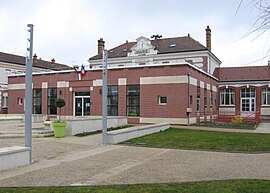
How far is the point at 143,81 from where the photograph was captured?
26.6 m

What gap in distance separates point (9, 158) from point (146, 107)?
18.1 metres

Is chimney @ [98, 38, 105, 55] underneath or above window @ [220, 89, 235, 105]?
above

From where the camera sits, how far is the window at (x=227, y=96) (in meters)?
39.0

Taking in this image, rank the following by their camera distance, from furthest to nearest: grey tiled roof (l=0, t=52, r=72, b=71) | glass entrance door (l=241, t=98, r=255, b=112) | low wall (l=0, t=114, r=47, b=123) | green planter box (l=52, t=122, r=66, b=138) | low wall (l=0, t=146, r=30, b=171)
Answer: grey tiled roof (l=0, t=52, r=72, b=71) < glass entrance door (l=241, t=98, r=255, b=112) < low wall (l=0, t=114, r=47, b=123) < green planter box (l=52, t=122, r=66, b=138) < low wall (l=0, t=146, r=30, b=171)

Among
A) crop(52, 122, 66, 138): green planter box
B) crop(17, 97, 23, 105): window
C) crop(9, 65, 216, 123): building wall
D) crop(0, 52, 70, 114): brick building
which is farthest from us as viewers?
crop(0, 52, 70, 114): brick building

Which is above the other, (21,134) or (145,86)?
(145,86)

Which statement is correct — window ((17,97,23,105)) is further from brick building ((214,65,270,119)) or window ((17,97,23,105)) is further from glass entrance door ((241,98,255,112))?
glass entrance door ((241,98,255,112))

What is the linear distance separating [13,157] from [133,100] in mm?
18567

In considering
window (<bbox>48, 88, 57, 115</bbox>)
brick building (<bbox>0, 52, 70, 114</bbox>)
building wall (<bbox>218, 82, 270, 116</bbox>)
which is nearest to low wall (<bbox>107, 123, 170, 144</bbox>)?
window (<bbox>48, 88, 57, 115</bbox>)

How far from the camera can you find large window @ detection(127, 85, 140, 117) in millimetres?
26938

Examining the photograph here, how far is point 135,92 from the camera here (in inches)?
1068

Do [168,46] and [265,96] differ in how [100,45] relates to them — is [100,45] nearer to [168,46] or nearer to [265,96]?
[168,46]

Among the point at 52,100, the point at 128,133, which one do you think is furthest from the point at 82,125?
the point at 52,100

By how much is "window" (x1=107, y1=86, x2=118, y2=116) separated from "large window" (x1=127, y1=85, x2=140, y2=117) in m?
1.21
